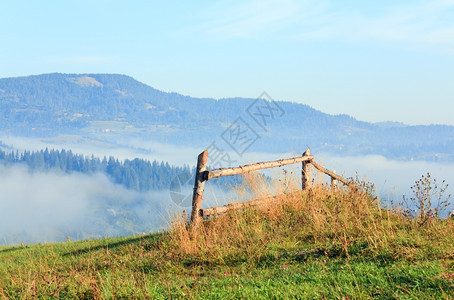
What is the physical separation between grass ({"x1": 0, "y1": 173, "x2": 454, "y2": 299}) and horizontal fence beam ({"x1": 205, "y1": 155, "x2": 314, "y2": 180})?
49 centimetres

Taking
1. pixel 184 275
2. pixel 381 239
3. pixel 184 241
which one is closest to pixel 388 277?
pixel 381 239

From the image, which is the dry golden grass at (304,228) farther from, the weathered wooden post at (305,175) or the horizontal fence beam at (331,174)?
the horizontal fence beam at (331,174)

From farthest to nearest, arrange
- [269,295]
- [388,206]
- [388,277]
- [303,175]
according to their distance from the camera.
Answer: [303,175], [388,206], [388,277], [269,295]

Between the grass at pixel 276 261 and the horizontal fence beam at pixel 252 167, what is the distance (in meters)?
0.49

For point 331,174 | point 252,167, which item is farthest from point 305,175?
point 252,167

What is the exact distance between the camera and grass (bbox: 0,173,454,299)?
6242 mm

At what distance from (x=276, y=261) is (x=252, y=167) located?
365 centimetres

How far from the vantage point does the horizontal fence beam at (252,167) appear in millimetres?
10273

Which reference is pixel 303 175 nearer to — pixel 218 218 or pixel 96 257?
pixel 218 218

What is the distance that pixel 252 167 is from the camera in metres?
11.4

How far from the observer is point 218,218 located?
10.7 meters

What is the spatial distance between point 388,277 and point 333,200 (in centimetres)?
562

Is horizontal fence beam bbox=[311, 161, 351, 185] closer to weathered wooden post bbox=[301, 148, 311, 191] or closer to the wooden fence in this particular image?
weathered wooden post bbox=[301, 148, 311, 191]

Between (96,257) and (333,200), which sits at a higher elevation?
(333,200)
